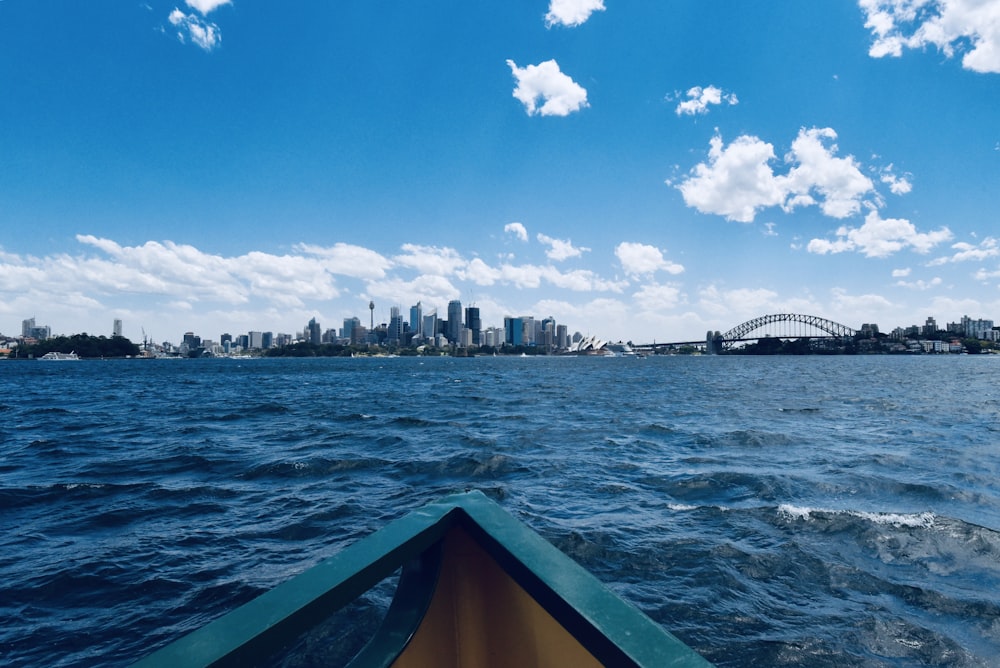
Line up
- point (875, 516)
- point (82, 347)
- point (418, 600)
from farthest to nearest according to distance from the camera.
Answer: point (82, 347) < point (875, 516) < point (418, 600)

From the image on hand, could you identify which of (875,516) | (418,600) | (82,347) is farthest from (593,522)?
(82,347)

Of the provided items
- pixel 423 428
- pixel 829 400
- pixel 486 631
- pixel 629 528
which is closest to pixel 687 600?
pixel 629 528

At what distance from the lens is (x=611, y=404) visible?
30078 millimetres

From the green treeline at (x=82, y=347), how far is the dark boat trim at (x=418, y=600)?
791 ft

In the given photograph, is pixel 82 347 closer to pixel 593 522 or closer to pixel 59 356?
pixel 59 356

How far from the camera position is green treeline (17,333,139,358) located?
18812 centimetres

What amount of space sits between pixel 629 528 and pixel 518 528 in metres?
6.23

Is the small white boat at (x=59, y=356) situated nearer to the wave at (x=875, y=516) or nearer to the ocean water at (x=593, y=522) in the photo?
the ocean water at (x=593, y=522)

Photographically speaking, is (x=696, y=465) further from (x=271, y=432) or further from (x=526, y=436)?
(x=271, y=432)

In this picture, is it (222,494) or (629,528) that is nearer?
(629,528)

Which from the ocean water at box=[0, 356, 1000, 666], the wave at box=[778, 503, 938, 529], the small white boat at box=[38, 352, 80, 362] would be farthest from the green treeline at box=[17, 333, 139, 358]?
the wave at box=[778, 503, 938, 529]

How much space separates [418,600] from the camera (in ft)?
9.71

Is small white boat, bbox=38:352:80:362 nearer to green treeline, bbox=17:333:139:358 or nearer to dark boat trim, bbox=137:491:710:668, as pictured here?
green treeline, bbox=17:333:139:358

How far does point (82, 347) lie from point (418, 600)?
24937 cm
